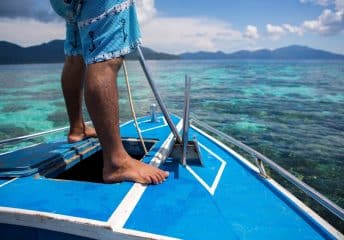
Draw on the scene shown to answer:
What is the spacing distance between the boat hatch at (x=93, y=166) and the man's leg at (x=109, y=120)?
0.87 meters

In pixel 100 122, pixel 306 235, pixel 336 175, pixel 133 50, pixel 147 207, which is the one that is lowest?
pixel 336 175

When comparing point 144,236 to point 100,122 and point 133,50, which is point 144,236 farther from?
point 133,50

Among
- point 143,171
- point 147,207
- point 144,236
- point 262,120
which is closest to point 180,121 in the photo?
point 143,171

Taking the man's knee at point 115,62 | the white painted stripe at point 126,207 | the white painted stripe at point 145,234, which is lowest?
the white painted stripe at point 145,234

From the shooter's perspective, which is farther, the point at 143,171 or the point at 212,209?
the point at 143,171

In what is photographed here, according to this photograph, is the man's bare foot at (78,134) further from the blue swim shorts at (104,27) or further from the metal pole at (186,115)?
the blue swim shorts at (104,27)

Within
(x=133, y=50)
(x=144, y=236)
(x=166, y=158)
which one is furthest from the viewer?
(x=166, y=158)

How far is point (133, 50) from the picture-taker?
2.07 metres

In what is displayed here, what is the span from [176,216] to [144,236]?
0.28 m

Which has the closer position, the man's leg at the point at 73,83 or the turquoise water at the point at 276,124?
the man's leg at the point at 73,83

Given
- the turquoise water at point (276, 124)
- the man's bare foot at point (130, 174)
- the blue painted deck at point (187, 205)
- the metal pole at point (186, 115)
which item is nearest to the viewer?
the blue painted deck at point (187, 205)

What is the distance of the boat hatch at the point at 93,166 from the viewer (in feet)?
9.42

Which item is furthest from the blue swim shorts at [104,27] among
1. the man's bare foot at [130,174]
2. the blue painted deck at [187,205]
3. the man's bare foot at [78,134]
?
the man's bare foot at [78,134]

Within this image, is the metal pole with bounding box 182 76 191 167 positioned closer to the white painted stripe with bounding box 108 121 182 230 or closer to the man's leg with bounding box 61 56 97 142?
the white painted stripe with bounding box 108 121 182 230
